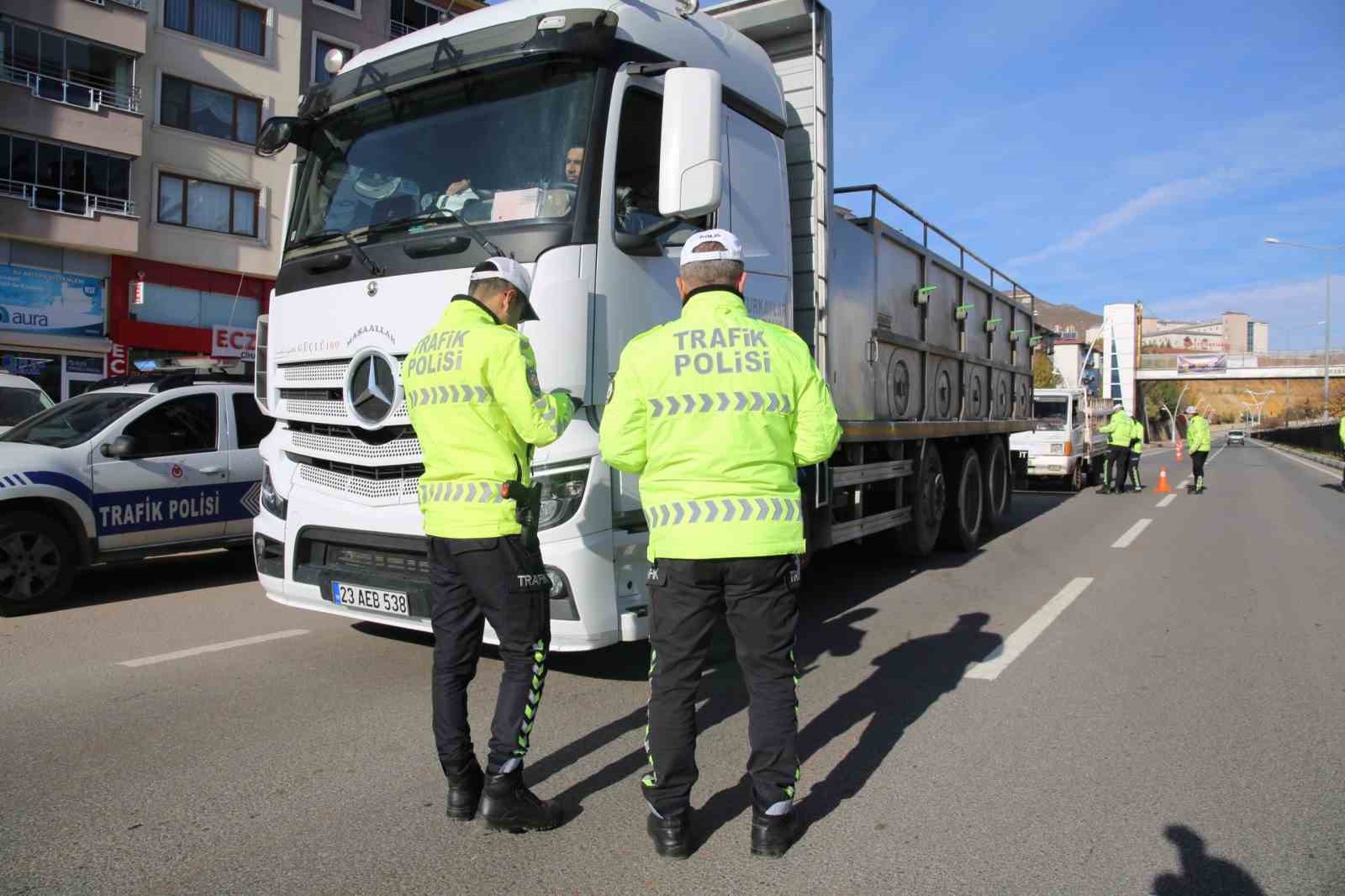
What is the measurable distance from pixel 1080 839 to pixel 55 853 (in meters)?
3.34

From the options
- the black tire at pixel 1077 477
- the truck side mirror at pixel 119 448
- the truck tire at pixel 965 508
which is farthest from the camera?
the black tire at pixel 1077 477

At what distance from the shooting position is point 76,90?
23.4 meters

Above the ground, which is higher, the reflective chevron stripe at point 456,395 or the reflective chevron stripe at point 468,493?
the reflective chevron stripe at point 456,395

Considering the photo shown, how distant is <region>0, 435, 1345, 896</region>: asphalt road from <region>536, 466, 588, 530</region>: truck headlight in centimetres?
97

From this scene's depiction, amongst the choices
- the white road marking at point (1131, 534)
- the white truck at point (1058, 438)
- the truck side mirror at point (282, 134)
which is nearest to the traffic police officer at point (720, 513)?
the truck side mirror at point (282, 134)

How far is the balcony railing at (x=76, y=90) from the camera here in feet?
74.4

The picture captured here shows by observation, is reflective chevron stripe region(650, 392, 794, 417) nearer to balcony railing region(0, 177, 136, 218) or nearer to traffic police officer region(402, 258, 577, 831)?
traffic police officer region(402, 258, 577, 831)

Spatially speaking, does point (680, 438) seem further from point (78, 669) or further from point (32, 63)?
point (32, 63)

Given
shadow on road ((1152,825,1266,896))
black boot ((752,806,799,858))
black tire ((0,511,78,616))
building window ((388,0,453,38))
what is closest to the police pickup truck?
black tire ((0,511,78,616))

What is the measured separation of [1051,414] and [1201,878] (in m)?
18.7

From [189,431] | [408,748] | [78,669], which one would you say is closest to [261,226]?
[189,431]

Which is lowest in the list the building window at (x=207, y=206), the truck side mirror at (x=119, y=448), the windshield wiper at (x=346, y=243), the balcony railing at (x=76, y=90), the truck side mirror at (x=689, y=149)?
the truck side mirror at (x=119, y=448)

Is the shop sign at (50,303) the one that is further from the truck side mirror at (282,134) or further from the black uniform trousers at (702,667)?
the black uniform trousers at (702,667)

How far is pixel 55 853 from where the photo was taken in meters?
3.23
